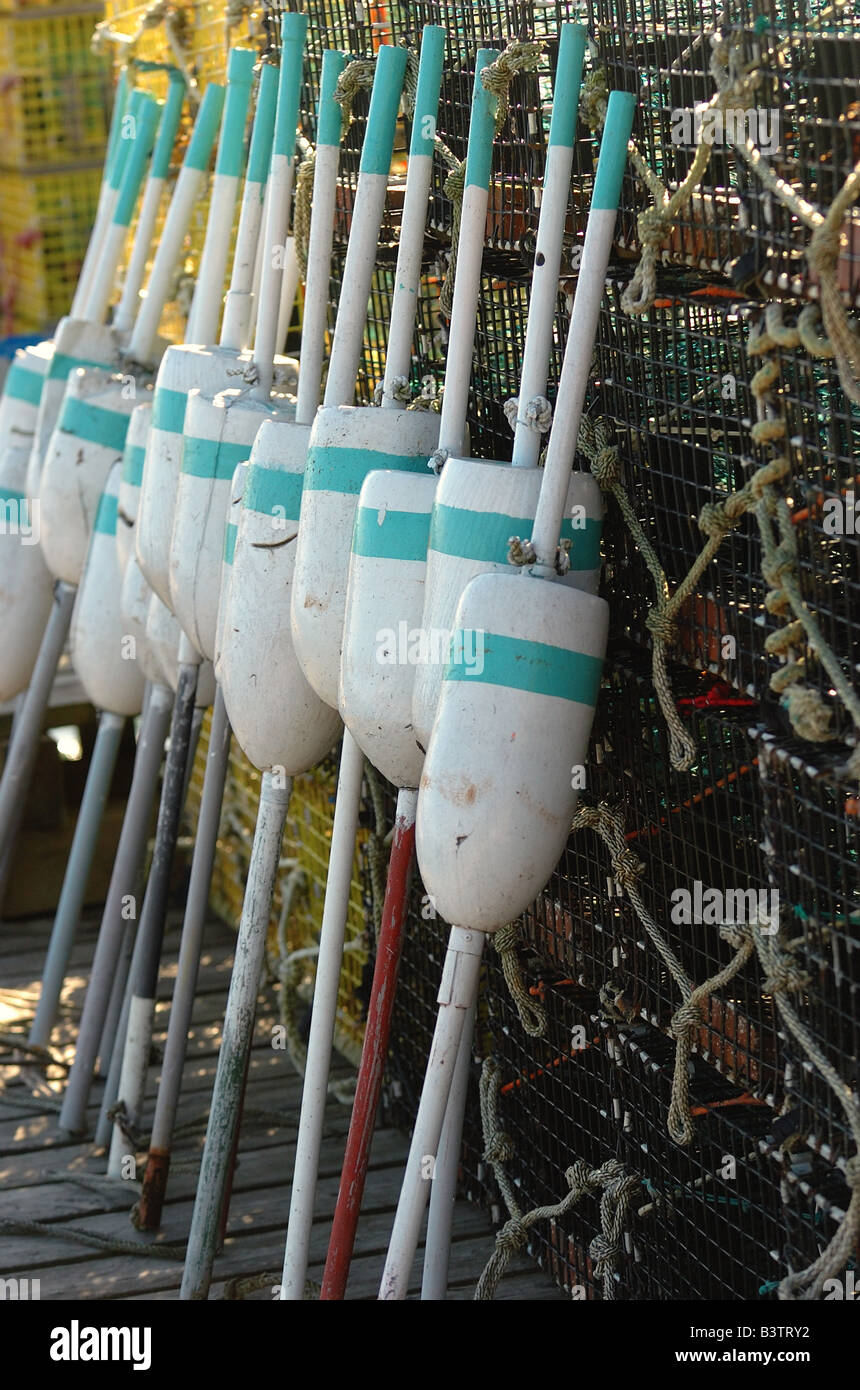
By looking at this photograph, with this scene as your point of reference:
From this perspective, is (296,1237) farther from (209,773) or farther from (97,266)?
(97,266)

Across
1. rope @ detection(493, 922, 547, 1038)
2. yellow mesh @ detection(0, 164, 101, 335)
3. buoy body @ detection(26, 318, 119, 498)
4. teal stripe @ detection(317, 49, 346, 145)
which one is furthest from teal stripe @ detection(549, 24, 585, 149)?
yellow mesh @ detection(0, 164, 101, 335)

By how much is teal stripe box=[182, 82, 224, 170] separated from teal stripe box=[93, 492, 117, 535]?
0.56 meters

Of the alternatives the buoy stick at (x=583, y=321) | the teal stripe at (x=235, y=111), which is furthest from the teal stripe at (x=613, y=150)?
the teal stripe at (x=235, y=111)

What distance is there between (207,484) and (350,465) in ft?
1.40

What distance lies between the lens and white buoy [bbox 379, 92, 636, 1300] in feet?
5.84

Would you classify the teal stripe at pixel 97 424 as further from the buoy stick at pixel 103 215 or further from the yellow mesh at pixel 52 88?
the yellow mesh at pixel 52 88

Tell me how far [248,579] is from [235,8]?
1.19m

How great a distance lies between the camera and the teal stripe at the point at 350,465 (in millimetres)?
2117

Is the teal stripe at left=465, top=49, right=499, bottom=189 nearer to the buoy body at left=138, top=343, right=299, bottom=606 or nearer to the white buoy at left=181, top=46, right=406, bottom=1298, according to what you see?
the white buoy at left=181, top=46, right=406, bottom=1298

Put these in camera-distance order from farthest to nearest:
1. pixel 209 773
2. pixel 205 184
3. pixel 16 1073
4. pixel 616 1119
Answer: pixel 205 184
pixel 16 1073
pixel 209 773
pixel 616 1119

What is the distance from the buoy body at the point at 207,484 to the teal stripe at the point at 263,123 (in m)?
0.34

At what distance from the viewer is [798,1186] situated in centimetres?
174
